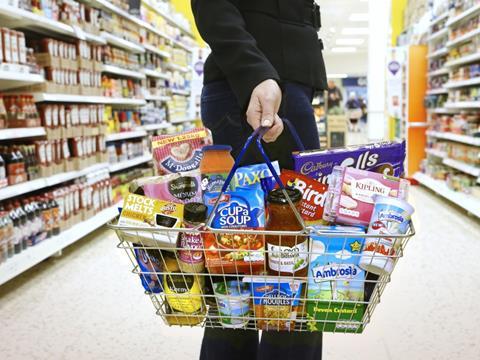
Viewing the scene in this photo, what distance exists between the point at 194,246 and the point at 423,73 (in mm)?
6125

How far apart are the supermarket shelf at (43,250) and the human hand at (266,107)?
2.03 meters

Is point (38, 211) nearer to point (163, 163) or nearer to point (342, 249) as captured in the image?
point (163, 163)

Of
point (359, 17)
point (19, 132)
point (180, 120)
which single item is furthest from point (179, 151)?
point (359, 17)

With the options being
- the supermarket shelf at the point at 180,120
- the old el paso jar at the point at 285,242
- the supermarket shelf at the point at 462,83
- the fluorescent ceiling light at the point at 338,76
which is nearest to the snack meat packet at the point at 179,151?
the old el paso jar at the point at 285,242

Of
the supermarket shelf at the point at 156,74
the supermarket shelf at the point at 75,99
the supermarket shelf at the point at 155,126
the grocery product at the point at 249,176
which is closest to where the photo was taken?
the grocery product at the point at 249,176

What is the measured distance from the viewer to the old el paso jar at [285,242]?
2.43 feet

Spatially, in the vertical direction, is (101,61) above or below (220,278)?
above

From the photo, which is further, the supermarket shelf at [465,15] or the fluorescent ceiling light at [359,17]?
the fluorescent ceiling light at [359,17]

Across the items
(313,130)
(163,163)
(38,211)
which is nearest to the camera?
(163,163)

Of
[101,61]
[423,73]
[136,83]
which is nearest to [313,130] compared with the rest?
[101,61]

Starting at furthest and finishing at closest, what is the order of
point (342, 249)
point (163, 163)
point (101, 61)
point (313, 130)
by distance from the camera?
1. point (101, 61)
2. point (313, 130)
3. point (163, 163)
4. point (342, 249)

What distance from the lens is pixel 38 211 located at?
114 inches

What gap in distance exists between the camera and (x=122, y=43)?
4.36 m

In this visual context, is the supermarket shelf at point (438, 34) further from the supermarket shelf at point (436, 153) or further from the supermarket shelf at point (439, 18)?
the supermarket shelf at point (436, 153)
